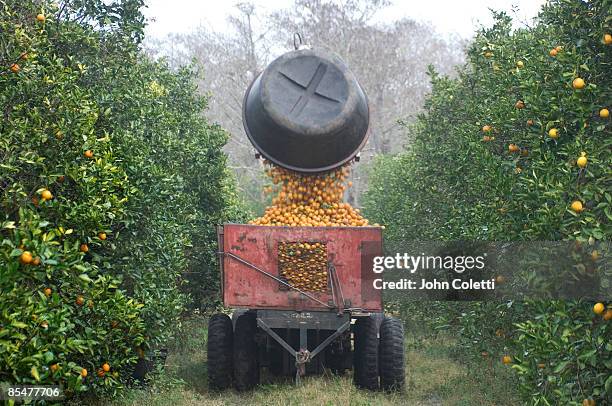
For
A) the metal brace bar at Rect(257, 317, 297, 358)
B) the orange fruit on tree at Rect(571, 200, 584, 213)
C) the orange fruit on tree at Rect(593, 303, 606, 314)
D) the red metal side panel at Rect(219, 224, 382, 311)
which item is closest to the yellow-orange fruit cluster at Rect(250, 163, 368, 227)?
the red metal side panel at Rect(219, 224, 382, 311)

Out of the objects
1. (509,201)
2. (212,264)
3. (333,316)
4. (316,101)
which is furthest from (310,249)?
(212,264)

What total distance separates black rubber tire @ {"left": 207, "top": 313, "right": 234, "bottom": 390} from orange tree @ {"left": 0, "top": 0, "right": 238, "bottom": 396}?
68cm

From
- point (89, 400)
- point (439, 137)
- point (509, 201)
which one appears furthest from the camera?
point (439, 137)

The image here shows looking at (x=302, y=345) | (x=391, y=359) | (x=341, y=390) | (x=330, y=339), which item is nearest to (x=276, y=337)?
(x=302, y=345)

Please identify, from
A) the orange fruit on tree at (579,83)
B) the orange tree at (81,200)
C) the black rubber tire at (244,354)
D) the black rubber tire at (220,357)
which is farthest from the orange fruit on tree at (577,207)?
the black rubber tire at (220,357)

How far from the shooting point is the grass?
918 centimetres

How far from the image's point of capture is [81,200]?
7.00 meters

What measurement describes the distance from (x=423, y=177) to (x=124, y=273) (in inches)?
254

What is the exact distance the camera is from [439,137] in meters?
13.3

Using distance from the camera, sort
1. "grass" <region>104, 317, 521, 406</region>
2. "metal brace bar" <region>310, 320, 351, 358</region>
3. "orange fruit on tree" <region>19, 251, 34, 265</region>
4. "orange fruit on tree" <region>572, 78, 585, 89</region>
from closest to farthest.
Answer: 1. "orange fruit on tree" <region>19, 251, 34, 265</region>
2. "orange fruit on tree" <region>572, 78, 585, 89</region>
3. "grass" <region>104, 317, 521, 406</region>
4. "metal brace bar" <region>310, 320, 351, 358</region>

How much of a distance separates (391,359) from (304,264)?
169 cm

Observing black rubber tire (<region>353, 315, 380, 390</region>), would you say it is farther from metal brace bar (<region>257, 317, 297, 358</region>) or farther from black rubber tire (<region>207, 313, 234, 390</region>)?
black rubber tire (<region>207, 313, 234, 390</region>)

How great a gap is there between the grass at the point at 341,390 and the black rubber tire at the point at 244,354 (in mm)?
155

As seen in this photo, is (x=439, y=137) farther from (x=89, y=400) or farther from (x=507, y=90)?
(x=89, y=400)
